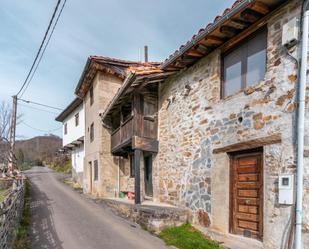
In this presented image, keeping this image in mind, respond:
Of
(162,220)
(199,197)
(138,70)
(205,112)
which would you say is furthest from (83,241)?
(138,70)

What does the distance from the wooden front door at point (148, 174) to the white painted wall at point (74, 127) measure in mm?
9737

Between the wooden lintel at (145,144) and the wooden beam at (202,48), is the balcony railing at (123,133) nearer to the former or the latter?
the wooden lintel at (145,144)

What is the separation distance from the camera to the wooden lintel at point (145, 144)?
9.56m

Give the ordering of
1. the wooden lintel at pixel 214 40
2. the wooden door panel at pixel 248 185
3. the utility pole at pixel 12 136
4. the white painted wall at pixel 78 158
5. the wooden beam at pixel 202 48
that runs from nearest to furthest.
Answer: the wooden door panel at pixel 248 185, the wooden lintel at pixel 214 40, the wooden beam at pixel 202 48, the utility pole at pixel 12 136, the white painted wall at pixel 78 158

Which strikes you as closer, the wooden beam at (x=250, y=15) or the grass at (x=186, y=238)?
the wooden beam at (x=250, y=15)

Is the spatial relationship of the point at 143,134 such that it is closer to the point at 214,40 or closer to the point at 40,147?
the point at 214,40

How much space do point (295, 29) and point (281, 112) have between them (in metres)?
1.43

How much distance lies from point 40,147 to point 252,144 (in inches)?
2163

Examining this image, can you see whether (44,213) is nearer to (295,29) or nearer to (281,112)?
(281,112)

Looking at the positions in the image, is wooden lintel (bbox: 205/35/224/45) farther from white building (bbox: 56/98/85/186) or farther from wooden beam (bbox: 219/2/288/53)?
white building (bbox: 56/98/85/186)

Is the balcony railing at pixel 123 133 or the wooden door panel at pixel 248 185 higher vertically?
the balcony railing at pixel 123 133

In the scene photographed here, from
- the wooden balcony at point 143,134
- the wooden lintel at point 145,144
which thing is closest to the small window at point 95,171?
the wooden balcony at point 143,134

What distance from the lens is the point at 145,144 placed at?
9664 millimetres

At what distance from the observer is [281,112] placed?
503cm
